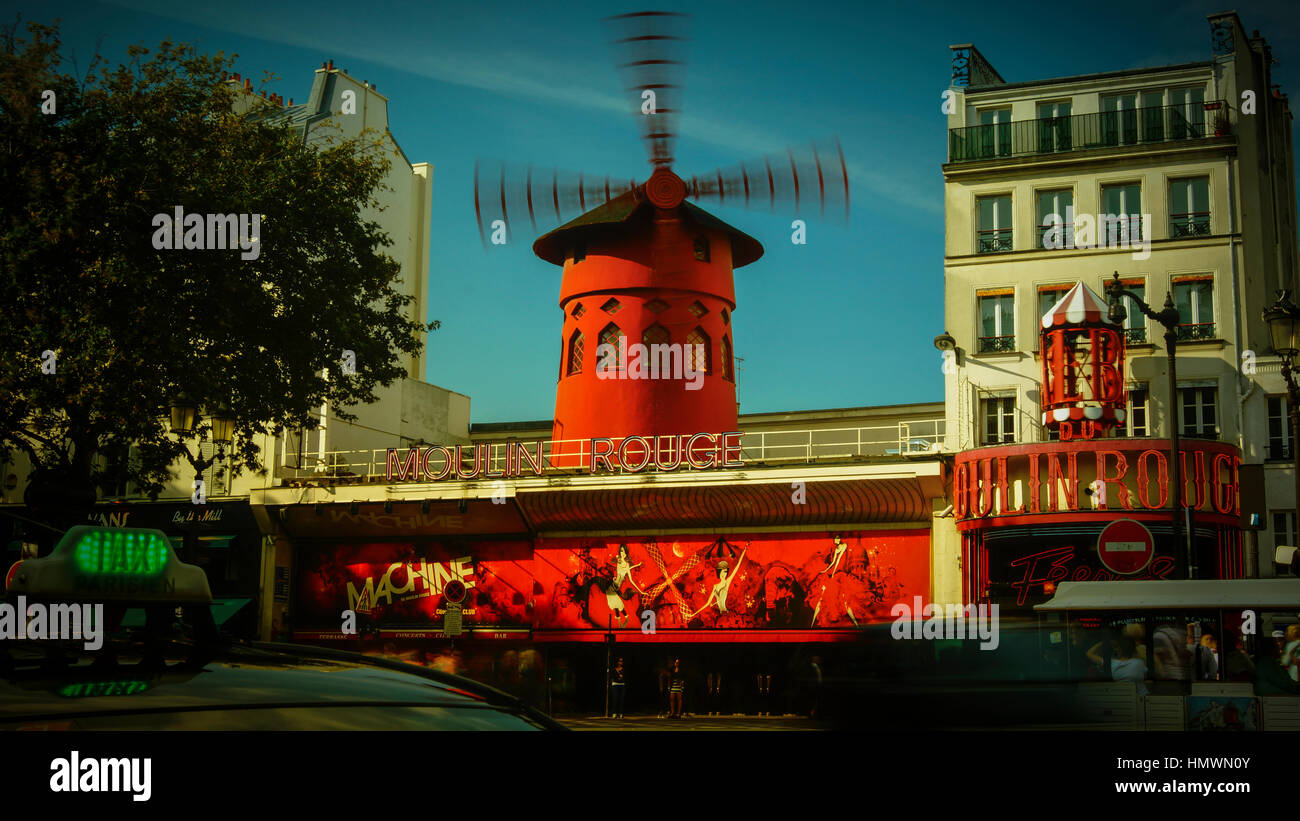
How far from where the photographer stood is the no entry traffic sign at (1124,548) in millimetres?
15389

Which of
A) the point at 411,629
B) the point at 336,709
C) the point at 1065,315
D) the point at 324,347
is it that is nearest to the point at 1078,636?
the point at 336,709

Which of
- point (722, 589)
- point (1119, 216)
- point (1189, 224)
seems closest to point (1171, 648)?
point (1189, 224)

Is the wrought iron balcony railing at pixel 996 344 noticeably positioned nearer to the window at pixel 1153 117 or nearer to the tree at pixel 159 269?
the window at pixel 1153 117

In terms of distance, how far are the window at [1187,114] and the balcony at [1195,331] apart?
3.56 meters

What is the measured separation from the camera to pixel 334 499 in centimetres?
2775

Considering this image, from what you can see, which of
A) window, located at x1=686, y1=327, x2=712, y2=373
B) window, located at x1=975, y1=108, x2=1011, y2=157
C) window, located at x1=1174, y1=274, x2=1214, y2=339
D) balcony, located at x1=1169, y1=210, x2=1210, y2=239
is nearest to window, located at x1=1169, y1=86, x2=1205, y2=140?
balcony, located at x1=1169, y1=210, x2=1210, y2=239

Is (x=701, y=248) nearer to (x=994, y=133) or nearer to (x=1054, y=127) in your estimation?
(x=994, y=133)

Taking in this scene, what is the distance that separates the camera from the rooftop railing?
24875 millimetres

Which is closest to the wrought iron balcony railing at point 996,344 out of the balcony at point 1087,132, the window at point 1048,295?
the window at point 1048,295

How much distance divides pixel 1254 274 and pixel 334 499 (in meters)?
19.3

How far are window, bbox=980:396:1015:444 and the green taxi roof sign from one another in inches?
871

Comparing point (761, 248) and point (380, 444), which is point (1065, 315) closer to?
point (761, 248)

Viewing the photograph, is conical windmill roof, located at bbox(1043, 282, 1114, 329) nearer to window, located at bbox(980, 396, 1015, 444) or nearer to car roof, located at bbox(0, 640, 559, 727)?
window, located at bbox(980, 396, 1015, 444)

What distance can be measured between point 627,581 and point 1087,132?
12734 millimetres
